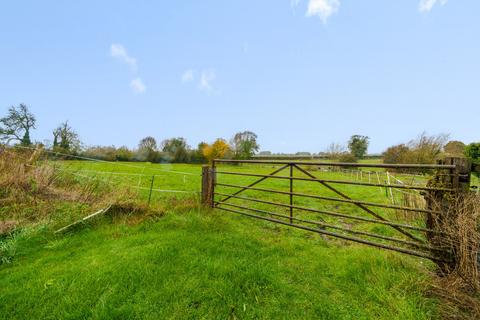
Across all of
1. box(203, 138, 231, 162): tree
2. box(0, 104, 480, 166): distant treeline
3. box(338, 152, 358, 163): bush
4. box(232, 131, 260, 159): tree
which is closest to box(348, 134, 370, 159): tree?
box(0, 104, 480, 166): distant treeline

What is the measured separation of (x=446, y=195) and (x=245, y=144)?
49.4 metres

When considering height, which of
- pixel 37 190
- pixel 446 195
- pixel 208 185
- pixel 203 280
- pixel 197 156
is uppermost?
pixel 197 156

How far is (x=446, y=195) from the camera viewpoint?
2.59 metres

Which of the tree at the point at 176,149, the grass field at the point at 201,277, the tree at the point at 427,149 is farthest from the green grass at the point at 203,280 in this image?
the tree at the point at 176,149

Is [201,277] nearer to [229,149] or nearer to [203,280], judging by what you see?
[203,280]

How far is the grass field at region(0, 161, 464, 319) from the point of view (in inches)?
81.7

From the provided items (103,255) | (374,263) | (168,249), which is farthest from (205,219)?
(374,263)

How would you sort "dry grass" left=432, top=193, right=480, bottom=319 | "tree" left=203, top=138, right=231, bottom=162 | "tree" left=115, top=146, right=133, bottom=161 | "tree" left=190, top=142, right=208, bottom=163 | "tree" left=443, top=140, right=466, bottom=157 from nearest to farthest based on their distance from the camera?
"dry grass" left=432, top=193, right=480, bottom=319 → "tree" left=443, top=140, right=466, bottom=157 → "tree" left=115, top=146, right=133, bottom=161 → "tree" left=190, top=142, right=208, bottom=163 → "tree" left=203, top=138, right=231, bottom=162

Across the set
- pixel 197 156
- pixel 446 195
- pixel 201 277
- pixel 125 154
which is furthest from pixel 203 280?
pixel 197 156

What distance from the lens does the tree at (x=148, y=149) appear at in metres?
45.0

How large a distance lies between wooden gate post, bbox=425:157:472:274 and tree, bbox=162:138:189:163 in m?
49.3

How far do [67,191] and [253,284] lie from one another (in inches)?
216

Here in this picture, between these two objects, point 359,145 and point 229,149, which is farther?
point 229,149

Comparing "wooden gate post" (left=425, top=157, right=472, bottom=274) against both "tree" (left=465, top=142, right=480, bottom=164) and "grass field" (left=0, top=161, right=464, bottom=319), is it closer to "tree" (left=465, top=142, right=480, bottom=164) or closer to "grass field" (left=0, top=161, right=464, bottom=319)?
"grass field" (left=0, top=161, right=464, bottom=319)
